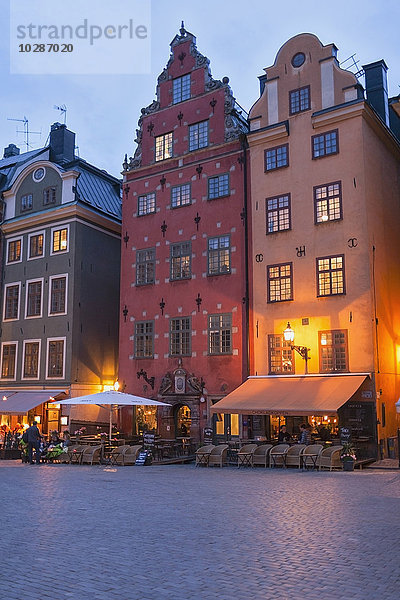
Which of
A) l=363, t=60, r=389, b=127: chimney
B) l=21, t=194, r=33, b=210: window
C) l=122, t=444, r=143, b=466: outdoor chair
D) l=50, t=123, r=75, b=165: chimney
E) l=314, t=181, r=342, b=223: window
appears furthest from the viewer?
l=50, t=123, r=75, b=165: chimney

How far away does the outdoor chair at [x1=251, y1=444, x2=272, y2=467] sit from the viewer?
22.1m

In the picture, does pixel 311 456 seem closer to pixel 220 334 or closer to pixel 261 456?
pixel 261 456

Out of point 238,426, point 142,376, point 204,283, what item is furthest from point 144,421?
point 204,283

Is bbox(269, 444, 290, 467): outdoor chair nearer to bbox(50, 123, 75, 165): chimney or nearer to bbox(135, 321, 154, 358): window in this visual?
bbox(135, 321, 154, 358): window

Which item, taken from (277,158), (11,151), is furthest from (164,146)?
(11,151)

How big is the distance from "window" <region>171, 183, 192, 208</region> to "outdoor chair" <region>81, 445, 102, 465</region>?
1224 cm

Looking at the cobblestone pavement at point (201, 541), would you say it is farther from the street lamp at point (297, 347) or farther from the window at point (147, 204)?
the window at point (147, 204)

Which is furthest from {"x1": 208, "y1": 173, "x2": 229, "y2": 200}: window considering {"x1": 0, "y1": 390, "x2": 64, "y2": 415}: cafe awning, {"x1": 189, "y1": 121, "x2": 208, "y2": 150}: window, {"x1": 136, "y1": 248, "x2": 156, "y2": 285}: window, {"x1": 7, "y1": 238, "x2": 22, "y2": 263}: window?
{"x1": 7, "y1": 238, "x2": 22, "y2": 263}: window

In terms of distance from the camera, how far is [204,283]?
28.3m

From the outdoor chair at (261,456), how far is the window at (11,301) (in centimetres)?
1868

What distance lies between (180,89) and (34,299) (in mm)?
13932

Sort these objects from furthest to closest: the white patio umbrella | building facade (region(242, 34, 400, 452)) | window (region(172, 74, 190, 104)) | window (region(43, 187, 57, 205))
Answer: window (region(43, 187, 57, 205)) < window (region(172, 74, 190, 104)) < building facade (region(242, 34, 400, 452)) < the white patio umbrella

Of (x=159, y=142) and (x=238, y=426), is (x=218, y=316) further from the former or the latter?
(x=159, y=142)

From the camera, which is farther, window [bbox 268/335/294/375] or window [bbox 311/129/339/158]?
window [bbox 311/129/339/158]
